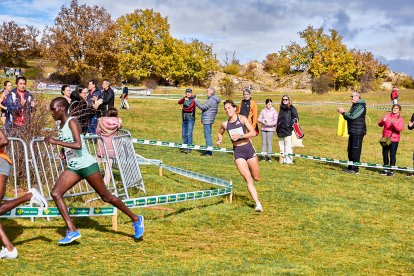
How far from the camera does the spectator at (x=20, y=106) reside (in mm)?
9617

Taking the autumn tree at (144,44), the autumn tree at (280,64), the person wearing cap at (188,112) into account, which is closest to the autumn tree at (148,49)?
the autumn tree at (144,44)

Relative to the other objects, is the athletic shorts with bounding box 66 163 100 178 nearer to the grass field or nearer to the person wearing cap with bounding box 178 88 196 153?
the grass field

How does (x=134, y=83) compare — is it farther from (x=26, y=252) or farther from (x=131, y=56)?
(x=26, y=252)

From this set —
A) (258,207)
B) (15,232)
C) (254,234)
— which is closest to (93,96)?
(258,207)

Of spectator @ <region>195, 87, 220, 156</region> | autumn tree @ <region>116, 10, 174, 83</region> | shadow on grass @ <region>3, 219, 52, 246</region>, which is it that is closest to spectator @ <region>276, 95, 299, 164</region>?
spectator @ <region>195, 87, 220, 156</region>

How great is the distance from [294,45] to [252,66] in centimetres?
1011

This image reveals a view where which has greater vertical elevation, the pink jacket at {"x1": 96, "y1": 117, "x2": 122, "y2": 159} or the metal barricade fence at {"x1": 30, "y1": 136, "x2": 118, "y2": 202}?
the pink jacket at {"x1": 96, "y1": 117, "x2": 122, "y2": 159}

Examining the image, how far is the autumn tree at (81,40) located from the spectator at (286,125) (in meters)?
44.2

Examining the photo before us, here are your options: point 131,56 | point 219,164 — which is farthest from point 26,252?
point 131,56

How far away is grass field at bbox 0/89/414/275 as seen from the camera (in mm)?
6043

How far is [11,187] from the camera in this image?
933cm

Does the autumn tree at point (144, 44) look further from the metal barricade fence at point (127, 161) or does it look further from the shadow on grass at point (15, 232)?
the shadow on grass at point (15, 232)

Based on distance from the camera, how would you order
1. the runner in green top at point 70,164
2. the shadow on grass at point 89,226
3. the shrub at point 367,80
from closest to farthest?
the runner in green top at point 70,164, the shadow on grass at point 89,226, the shrub at point 367,80

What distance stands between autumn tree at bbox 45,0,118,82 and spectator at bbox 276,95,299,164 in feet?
145
